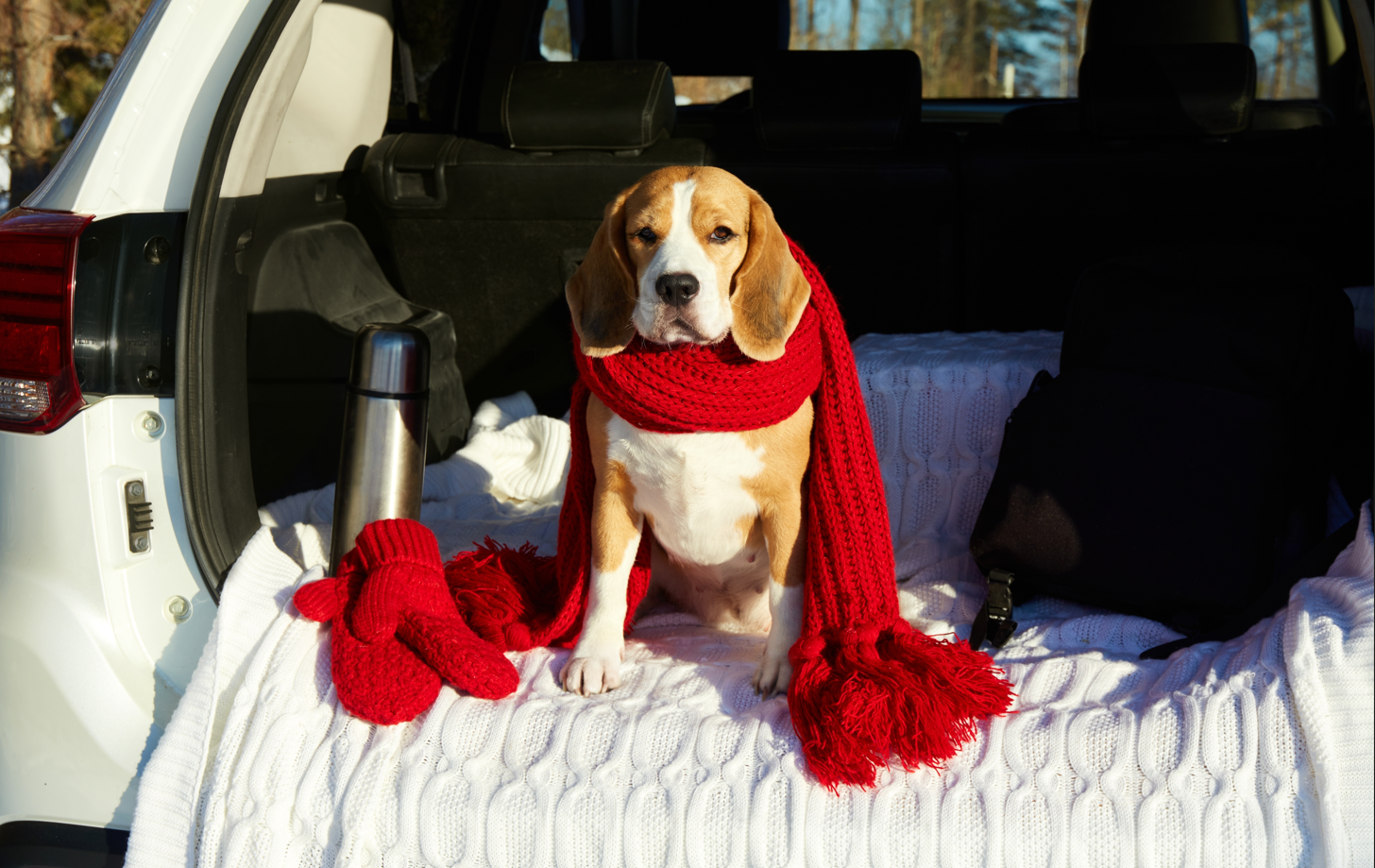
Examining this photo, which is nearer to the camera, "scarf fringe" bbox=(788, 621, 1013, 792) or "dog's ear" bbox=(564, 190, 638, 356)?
"scarf fringe" bbox=(788, 621, 1013, 792)

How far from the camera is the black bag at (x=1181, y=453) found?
6.71 ft

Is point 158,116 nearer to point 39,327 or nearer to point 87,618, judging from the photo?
point 39,327

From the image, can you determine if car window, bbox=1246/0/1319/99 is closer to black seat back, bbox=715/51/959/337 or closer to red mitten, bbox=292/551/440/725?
black seat back, bbox=715/51/959/337

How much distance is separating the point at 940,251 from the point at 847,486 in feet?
3.77

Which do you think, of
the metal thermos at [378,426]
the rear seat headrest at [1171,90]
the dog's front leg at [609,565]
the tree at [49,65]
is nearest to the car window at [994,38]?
the rear seat headrest at [1171,90]

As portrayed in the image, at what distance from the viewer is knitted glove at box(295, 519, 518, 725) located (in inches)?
67.0

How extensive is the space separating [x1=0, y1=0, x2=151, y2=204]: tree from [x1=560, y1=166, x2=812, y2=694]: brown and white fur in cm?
643

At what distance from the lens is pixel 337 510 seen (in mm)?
2021

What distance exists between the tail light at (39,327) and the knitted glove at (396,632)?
51 centimetres

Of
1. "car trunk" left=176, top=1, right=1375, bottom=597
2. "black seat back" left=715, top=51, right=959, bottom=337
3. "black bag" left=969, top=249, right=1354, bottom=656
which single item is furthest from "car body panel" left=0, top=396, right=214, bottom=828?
"black seat back" left=715, top=51, right=959, bottom=337

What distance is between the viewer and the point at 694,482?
191 cm

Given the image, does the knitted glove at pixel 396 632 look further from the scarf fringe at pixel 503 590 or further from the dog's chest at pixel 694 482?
the dog's chest at pixel 694 482

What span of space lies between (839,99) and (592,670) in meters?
1.63

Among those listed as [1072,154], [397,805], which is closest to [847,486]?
[397,805]
